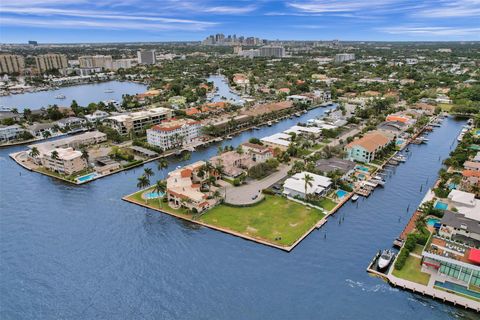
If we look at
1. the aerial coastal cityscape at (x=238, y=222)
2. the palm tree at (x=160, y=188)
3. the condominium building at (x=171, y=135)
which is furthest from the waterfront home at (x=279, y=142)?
the palm tree at (x=160, y=188)

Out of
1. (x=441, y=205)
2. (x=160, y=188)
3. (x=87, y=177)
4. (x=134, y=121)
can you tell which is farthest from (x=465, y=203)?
(x=134, y=121)

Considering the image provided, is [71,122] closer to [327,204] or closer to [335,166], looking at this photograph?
[335,166]

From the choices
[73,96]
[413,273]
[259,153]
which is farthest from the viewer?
[73,96]

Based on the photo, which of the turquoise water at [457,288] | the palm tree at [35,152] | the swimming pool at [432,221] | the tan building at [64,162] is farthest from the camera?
the palm tree at [35,152]

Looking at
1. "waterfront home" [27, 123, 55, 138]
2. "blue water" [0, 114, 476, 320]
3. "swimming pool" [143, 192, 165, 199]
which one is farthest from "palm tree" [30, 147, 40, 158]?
"swimming pool" [143, 192, 165, 199]

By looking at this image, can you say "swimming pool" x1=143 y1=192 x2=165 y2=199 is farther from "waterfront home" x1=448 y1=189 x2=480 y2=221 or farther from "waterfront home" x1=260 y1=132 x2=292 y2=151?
"waterfront home" x1=448 y1=189 x2=480 y2=221

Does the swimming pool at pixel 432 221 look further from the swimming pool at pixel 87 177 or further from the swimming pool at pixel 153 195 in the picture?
the swimming pool at pixel 87 177

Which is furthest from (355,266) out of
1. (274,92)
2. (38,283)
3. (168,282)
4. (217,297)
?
(274,92)
